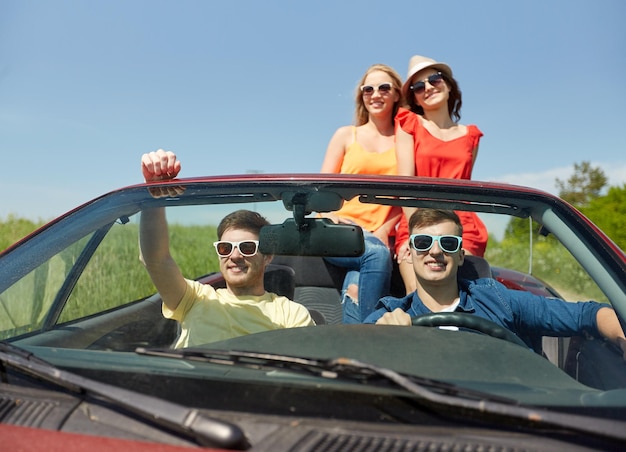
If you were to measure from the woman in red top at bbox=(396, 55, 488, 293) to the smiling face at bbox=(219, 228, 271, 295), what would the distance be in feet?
3.73

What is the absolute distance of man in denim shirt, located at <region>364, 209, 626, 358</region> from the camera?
1992 mm

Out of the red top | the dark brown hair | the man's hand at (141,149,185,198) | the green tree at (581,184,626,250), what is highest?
the dark brown hair

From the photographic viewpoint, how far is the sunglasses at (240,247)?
6.99 ft

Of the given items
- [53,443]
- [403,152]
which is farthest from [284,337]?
[403,152]

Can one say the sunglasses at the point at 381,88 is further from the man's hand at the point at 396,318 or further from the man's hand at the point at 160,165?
the man's hand at the point at 396,318

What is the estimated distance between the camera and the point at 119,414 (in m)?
1.22

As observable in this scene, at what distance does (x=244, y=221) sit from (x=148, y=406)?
1017mm

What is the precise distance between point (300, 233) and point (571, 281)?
41.8 inches

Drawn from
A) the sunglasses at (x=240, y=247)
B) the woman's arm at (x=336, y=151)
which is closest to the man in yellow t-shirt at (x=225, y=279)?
the sunglasses at (x=240, y=247)

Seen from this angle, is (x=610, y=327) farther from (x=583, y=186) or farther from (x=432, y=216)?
(x=583, y=186)

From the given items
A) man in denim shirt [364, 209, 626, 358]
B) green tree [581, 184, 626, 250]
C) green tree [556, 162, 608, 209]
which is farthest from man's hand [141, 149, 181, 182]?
green tree [556, 162, 608, 209]

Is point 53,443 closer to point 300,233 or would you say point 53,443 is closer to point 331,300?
point 300,233

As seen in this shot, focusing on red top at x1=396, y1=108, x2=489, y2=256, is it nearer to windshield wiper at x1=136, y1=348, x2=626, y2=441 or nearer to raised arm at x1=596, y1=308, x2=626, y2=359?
raised arm at x1=596, y1=308, x2=626, y2=359

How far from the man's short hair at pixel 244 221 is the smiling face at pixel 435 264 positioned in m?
0.54
